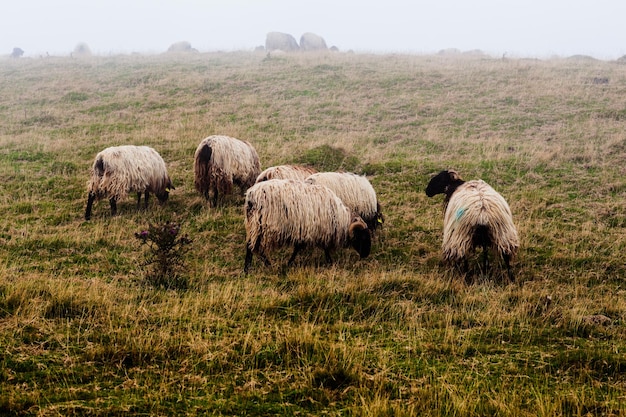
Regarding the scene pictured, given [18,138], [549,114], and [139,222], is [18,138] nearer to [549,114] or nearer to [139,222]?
[139,222]

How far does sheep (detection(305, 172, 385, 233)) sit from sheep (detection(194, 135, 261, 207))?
2.78 meters

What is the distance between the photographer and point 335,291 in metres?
6.16

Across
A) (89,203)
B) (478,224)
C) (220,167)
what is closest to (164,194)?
(220,167)

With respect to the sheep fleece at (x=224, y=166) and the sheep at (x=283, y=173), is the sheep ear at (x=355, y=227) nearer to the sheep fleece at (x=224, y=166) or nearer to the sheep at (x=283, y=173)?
the sheep at (x=283, y=173)

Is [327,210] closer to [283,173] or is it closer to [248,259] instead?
[248,259]

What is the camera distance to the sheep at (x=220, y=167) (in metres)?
11.2

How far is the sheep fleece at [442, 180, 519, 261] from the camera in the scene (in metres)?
7.15

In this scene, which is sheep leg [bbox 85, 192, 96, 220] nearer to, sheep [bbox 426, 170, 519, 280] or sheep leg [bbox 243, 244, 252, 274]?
sheep leg [bbox 243, 244, 252, 274]

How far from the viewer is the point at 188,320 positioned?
5.17 meters

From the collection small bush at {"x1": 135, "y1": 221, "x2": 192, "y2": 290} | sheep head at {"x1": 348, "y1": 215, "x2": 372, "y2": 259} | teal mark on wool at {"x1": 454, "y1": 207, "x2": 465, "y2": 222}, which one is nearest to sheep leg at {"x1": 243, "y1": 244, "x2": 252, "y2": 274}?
small bush at {"x1": 135, "y1": 221, "x2": 192, "y2": 290}

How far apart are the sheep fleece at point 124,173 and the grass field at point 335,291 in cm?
63

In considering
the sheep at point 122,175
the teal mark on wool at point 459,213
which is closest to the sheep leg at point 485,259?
the teal mark on wool at point 459,213

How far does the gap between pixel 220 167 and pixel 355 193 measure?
11.9ft

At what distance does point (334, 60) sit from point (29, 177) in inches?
971
